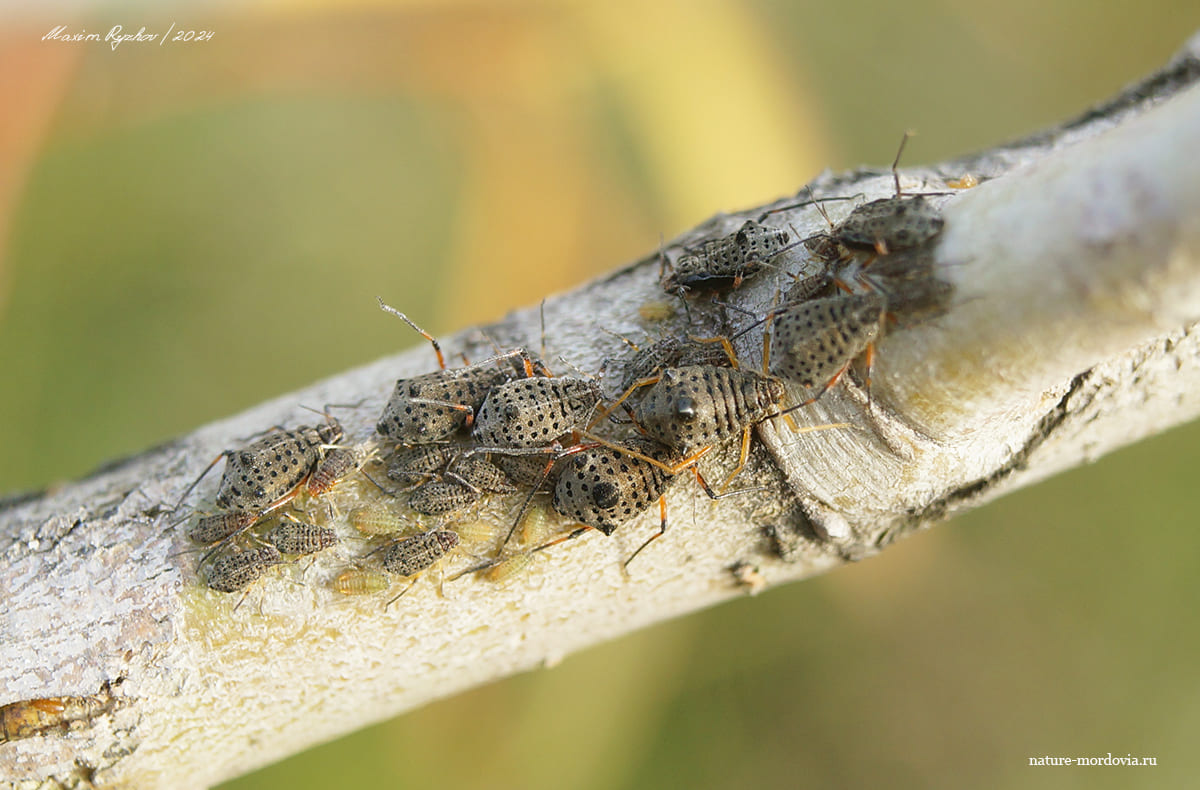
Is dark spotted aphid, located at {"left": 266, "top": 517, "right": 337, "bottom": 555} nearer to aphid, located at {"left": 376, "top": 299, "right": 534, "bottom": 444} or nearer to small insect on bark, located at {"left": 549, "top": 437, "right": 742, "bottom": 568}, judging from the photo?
aphid, located at {"left": 376, "top": 299, "right": 534, "bottom": 444}

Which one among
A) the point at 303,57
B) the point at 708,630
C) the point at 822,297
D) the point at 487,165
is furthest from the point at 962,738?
the point at 303,57

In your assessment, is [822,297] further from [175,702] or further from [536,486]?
[175,702]

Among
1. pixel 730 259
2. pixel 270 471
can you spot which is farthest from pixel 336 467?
pixel 730 259

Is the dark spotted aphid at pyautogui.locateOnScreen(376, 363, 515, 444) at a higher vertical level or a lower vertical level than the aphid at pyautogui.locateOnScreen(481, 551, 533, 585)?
higher

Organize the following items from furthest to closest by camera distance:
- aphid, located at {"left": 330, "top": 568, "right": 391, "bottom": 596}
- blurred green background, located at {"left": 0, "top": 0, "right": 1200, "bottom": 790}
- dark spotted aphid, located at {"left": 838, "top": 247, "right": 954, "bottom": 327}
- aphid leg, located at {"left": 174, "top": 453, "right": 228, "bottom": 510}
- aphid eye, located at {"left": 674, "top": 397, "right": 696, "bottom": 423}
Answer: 1. blurred green background, located at {"left": 0, "top": 0, "right": 1200, "bottom": 790}
2. aphid leg, located at {"left": 174, "top": 453, "right": 228, "bottom": 510}
3. aphid, located at {"left": 330, "top": 568, "right": 391, "bottom": 596}
4. aphid eye, located at {"left": 674, "top": 397, "right": 696, "bottom": 423}
5. dark spotted aphid, located at {"left": 838, "top": 247, "right": 954, "bottom": 327}

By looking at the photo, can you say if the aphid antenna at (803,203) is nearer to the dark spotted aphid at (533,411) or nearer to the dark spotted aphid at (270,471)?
the dark spotted aphid at (533,411)

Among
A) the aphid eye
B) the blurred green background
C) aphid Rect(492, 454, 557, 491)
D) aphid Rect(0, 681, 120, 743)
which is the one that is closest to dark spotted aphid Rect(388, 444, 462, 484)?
aphid Rect(492, 454, 557, 491)
